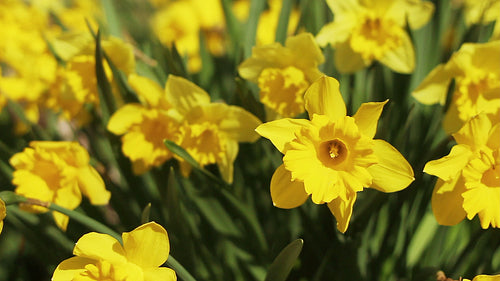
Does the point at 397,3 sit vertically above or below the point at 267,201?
above

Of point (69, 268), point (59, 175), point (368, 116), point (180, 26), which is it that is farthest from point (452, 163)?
point (180, 26)

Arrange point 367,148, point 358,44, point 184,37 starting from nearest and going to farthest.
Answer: point 367,148 → point 358,44 → point 184,37

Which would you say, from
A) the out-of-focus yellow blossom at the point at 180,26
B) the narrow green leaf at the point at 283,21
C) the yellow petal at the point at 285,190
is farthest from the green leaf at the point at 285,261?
the out-of-focus yellow blossom at the point at 180,26

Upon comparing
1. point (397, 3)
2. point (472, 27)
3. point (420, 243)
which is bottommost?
point (420, 243)

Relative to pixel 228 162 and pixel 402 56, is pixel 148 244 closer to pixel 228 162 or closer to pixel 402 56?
pixel 228 162

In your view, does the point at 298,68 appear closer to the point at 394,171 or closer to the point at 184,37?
the point at 394,171

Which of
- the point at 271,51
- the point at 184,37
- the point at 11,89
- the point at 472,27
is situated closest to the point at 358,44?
the point at 271,51

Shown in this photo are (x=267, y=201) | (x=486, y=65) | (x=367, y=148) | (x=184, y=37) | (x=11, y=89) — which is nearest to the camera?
(x=367, y=148)

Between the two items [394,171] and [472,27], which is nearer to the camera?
[394,171]
